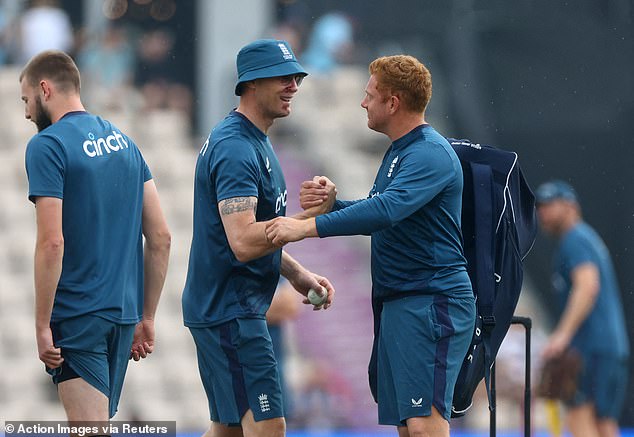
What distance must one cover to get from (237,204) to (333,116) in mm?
10506

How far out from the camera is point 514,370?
517 inches

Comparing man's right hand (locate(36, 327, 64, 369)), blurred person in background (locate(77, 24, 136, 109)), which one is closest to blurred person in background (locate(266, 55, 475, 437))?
man's right hand (locate(36, 327, 64, 369))

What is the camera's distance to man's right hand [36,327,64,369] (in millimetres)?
5250

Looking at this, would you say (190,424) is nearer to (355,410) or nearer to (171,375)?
(171,375)

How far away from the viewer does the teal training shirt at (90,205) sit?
5.31m

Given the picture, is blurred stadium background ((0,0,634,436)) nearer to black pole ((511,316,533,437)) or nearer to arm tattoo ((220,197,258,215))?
black pole ((511,316,533,437))

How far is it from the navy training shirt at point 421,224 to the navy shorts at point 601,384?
4.46 metres

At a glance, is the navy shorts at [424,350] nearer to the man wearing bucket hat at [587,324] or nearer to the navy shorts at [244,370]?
the navy shorts at [244,370]

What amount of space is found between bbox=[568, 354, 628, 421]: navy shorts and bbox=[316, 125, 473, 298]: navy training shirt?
4456 millimetres

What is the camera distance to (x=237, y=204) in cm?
527

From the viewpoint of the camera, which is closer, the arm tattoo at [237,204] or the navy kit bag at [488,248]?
the arm tattoo at [237,204]

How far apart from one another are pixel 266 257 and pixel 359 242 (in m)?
9.33

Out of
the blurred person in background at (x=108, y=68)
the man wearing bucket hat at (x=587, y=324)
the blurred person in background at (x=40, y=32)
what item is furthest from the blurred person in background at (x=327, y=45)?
the man wearing bucket hat at (x=587, y=324)

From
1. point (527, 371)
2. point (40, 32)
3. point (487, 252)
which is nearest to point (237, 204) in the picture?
point (487, 252)
